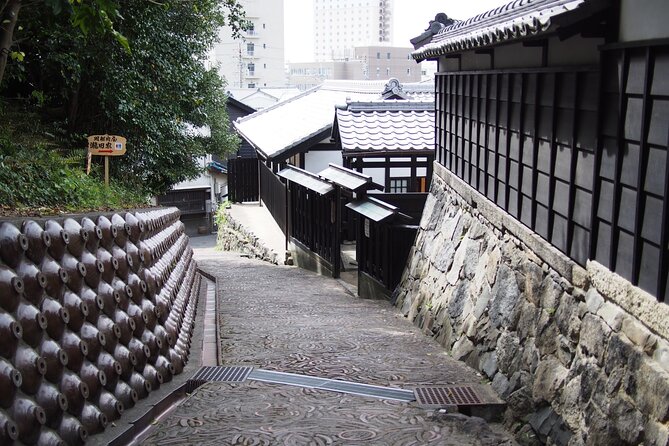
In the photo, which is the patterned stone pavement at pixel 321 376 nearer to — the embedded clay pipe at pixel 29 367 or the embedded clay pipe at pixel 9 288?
the embedded clay pipe at pixel 29 367

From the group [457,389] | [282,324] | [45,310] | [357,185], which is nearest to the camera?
[45,310]

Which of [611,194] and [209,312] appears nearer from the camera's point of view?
[611,194]

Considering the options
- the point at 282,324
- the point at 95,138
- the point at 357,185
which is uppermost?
the point at 95,138

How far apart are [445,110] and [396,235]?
2.86 m

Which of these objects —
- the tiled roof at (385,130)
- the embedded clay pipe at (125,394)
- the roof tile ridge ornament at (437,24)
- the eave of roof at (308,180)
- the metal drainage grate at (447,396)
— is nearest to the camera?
the embedded clay pipe at (125,394)

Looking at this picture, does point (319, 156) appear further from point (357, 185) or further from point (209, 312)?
point (209, 312)

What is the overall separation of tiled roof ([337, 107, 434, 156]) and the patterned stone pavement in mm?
6356

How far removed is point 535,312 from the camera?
7355 mm

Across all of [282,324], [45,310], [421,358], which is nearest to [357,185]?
[282,324]

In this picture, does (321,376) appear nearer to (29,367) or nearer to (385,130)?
(29,367)

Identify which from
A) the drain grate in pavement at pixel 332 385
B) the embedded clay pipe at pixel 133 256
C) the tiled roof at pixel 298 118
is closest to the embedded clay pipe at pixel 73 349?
the embedded clay pipe at pixel 133 256

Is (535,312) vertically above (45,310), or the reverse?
(45,310)

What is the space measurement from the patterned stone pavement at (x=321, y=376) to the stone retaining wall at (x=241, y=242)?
28.9 ft

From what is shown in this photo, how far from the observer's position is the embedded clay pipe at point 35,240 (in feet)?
16.5
